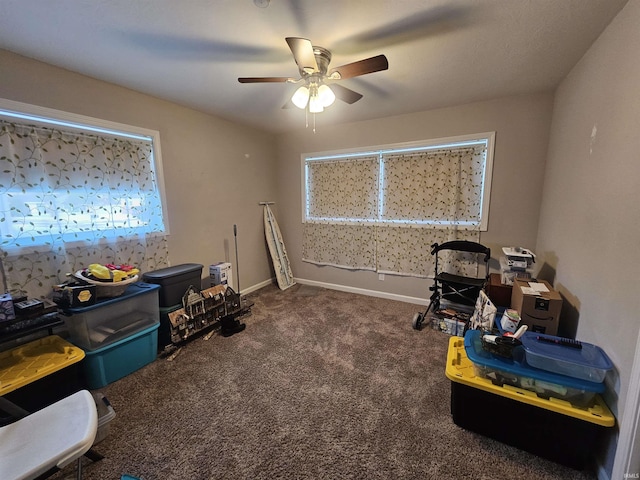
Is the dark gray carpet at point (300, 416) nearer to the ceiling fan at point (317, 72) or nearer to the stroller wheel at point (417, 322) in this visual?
the stroller wheel at point (417, 322)

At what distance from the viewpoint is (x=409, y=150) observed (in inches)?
125

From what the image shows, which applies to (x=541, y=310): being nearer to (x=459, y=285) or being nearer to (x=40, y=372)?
(x=459, y=285)

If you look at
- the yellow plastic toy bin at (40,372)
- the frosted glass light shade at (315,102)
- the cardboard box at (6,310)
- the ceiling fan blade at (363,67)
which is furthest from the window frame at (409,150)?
the cardboard box at (6,310)

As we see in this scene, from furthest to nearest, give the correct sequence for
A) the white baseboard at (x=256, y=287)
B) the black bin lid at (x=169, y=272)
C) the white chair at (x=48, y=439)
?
the white baseboard at (x=256, y=287)
the black bin lid at (x=169, y=272)
the white chair at (x=48, y=439)

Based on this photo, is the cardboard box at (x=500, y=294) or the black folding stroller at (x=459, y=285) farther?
the black folding stroller at (x=459, y=285)

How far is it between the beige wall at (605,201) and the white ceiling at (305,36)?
9.2 inches

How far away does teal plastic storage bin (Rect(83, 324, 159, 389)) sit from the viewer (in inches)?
73.4

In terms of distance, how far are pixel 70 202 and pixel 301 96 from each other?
2032 millimetres

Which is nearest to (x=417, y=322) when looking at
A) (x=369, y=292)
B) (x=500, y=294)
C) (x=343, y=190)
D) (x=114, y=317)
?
(x=500, y=294)

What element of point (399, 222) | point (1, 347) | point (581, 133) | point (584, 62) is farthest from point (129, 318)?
point (584, 62)

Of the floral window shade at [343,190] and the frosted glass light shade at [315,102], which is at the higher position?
the frosted glass light shade at [315,102]

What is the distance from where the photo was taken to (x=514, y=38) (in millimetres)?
1644

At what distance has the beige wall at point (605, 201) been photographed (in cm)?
119

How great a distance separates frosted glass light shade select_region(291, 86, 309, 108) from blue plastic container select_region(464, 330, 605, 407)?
2.04 meters
